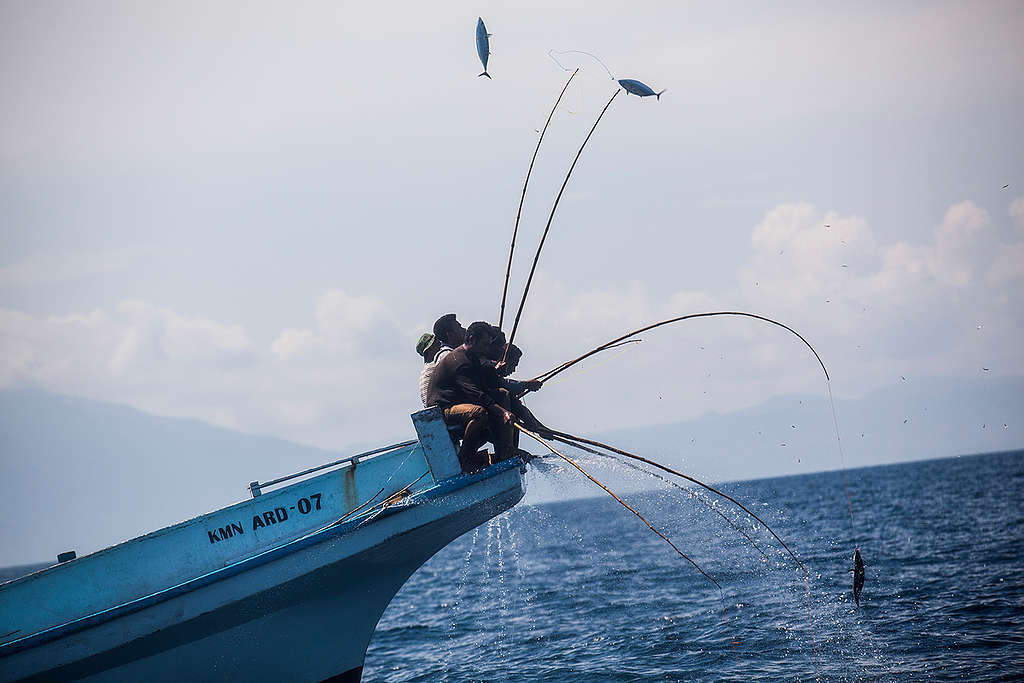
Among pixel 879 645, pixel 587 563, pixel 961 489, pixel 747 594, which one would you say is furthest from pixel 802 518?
pixel 879 645

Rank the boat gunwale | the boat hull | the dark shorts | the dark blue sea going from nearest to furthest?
the boat gunwale, the boat hull, the dark shorts, the dark blue sea

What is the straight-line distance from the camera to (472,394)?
8.93 meters

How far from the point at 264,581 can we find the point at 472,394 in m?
2.68

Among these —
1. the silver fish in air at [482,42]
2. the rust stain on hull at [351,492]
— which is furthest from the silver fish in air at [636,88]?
the rust stain on hull at [351,492]

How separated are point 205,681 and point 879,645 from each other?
9.34 m

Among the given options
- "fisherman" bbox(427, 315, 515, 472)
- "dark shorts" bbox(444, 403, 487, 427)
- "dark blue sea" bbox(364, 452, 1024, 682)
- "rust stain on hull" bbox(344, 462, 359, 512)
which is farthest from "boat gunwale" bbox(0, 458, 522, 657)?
"rust stain on hull" bbox(344, 462, 359, 512)

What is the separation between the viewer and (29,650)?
8.45 m

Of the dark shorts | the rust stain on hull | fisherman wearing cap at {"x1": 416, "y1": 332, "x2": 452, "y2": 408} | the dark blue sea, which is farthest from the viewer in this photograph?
the dark blue sea

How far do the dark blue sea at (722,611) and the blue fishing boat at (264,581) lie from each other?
109 centimetres

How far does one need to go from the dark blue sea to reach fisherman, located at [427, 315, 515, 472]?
649 mm

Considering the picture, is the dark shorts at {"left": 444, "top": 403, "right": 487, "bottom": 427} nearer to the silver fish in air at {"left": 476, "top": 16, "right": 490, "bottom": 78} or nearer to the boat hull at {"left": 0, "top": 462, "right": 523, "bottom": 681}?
the boat hull at {"left": 0, "top": 462, "right": 523, "bottom": 681}

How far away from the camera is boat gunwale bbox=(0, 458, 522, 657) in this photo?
8.43 meters

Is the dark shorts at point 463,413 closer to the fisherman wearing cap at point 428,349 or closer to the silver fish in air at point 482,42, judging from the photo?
the fisherman wearing cap at point 428,349

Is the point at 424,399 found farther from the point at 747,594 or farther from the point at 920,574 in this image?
the point at 920,574
